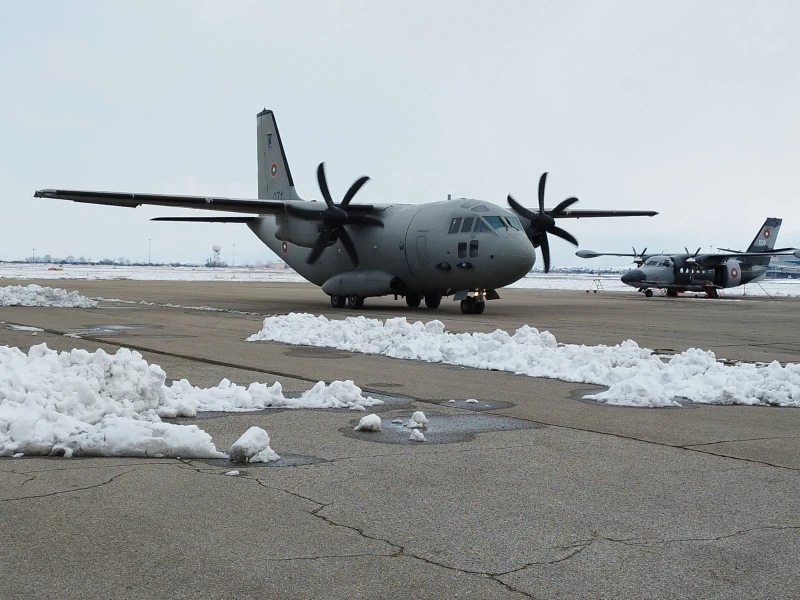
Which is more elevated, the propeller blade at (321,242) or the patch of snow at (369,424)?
the propeller blade at (321,242)

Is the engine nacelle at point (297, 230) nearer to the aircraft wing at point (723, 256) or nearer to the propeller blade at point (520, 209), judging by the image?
the propeller blade at point (520, 209)

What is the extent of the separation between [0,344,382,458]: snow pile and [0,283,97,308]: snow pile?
18790 millimetres

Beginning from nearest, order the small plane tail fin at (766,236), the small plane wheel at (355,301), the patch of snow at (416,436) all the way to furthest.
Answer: the patch of snow at (416,436)
the small plane wheel at (355,301)
the small plane tail fin at (766,236)

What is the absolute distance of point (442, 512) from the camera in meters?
4.77

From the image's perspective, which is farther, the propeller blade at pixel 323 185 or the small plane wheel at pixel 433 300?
the small plane wheel at pixel 433 300

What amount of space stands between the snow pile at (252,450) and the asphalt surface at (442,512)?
0.25m

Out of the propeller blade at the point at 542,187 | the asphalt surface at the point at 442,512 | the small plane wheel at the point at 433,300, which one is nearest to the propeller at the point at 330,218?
the small plane wheel at the point at 433,300

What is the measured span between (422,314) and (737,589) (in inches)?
859

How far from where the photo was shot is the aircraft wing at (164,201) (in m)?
25.7

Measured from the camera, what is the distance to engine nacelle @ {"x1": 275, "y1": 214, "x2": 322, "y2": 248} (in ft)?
93.2

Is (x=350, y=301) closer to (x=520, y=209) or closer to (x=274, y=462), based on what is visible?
(x=520, y=209)

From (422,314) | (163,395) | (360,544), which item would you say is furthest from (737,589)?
(422,314)

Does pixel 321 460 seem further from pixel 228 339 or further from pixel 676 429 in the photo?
pixel 228 339

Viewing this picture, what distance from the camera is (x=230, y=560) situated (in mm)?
3912
